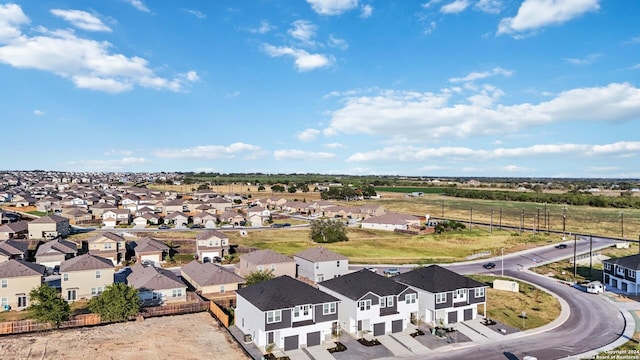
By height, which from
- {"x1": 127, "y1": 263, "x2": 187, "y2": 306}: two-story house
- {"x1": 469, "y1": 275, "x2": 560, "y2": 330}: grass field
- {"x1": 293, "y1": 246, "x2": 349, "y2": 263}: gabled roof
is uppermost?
{"x1": 293, "y1": 246, "x2": 349, "y2": 263}: gabled roof

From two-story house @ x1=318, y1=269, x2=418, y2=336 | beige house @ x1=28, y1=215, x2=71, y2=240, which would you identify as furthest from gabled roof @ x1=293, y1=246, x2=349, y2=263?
beige house @ x1=28, y1=215, x2=71, y2=240

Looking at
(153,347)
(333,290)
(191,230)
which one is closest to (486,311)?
(333,290)

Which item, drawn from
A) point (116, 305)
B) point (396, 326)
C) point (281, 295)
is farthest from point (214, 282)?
point (396, 326)

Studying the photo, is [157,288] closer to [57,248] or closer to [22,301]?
[22,301]

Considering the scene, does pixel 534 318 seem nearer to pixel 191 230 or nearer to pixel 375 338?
pixel 375 338

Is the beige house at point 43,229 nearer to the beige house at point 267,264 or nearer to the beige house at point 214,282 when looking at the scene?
the beige house at point 214,282

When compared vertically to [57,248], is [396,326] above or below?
below

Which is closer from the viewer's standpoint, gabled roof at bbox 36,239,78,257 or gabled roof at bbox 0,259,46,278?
gabled roof at bbox 0,259,46,278

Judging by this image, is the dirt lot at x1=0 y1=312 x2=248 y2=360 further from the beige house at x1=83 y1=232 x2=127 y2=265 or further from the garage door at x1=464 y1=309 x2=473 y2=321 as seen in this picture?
the beige house at x1=83 y1=232 x2=127 y2=265
